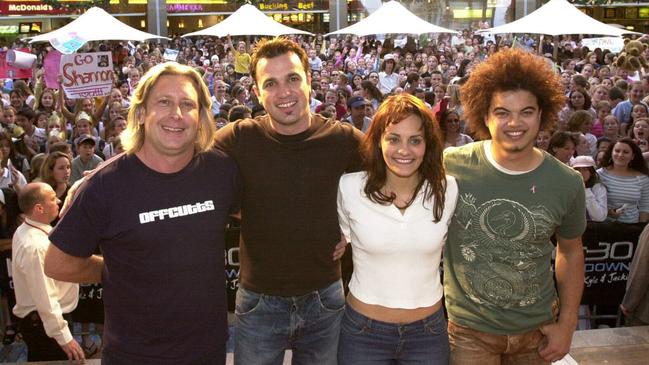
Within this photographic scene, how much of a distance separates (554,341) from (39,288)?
9.87 ft

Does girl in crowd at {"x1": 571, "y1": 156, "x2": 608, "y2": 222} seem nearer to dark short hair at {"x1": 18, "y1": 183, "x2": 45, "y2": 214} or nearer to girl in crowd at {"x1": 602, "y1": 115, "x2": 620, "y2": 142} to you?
girl in crowd at {"x1": 602, "y1": 115, "x2": 620, "y2": 142}

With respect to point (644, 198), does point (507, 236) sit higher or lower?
higher

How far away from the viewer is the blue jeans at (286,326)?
3143 mm

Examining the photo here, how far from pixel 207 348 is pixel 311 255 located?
631mm

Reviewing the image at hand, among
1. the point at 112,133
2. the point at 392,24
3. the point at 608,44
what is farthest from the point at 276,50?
the point at 608,44

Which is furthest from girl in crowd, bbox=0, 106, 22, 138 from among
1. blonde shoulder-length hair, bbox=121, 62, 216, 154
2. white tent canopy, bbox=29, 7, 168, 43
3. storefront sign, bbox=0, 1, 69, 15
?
storefront sign, bbox=0, 1, 69, 15

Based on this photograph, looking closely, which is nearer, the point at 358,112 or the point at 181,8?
the point at 358,112

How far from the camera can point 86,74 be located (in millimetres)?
10156

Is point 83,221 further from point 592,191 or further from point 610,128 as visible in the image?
point 610,128

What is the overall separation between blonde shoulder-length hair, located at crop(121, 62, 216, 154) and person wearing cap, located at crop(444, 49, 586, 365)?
1106 millimetres

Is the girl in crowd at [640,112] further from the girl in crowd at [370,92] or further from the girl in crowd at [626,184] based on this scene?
the girl in crowd at [370,92]

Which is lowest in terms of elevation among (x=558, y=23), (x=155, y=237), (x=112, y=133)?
(x=112, y=133)

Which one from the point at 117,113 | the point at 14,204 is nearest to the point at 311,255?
the point at 14,204

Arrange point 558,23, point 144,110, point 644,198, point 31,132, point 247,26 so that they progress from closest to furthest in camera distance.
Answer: point 144,110 < point 644,198 < point 31,132 < point 558,23 < point 247,26
